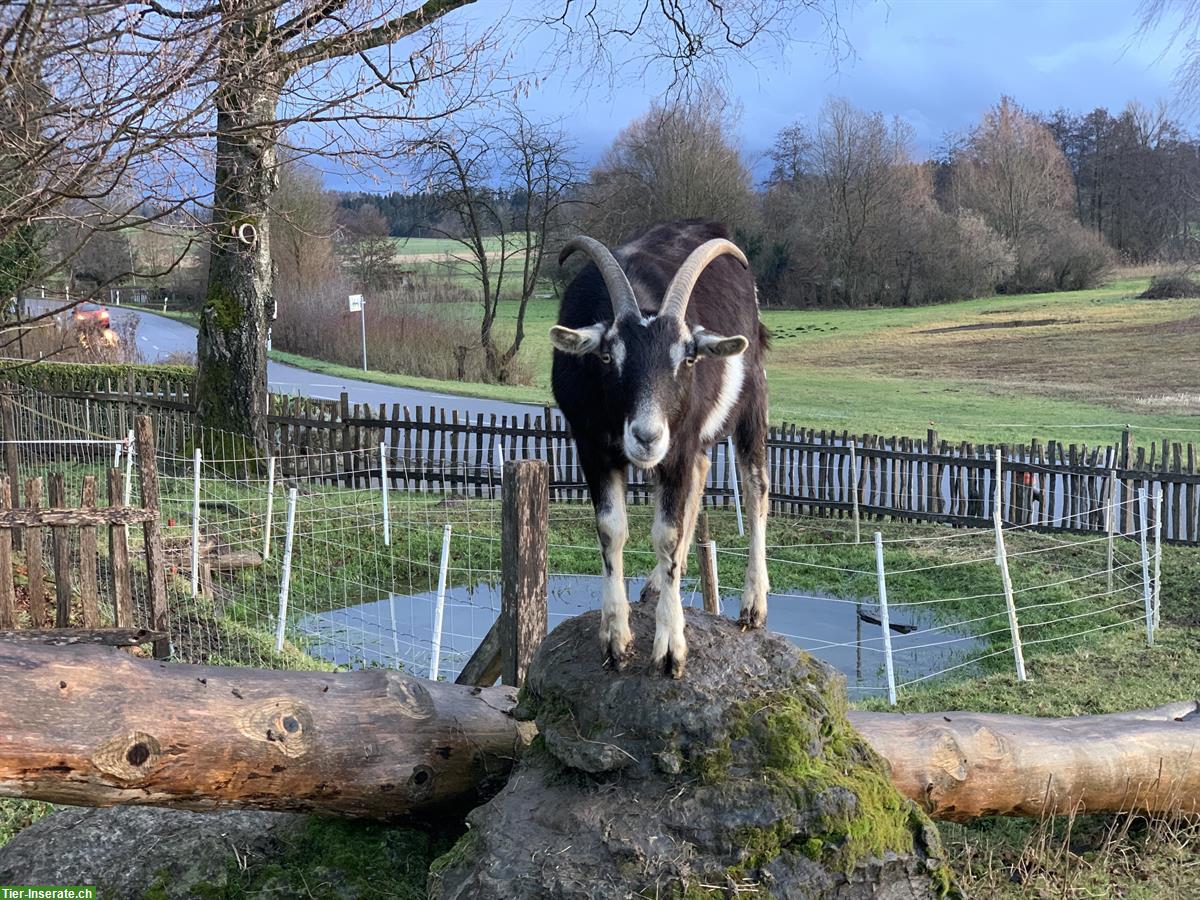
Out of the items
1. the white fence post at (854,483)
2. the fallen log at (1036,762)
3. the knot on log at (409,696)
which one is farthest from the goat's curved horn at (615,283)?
the white fence post at (854,483)

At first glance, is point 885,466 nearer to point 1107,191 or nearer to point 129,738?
point 129,738

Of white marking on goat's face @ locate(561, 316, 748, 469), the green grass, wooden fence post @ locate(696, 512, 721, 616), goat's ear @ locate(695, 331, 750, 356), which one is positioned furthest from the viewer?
the green grass

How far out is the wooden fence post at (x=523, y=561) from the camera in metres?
5.01

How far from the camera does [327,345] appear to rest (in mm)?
37656

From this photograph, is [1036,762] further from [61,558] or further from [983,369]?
[983,369]

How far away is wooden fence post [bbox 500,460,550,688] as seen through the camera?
5.01 metres

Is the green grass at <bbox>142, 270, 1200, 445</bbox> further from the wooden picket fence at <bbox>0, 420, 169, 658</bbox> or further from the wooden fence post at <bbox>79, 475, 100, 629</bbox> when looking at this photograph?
the wooden fence post at <bbox>79, 475, 100, 629</bbox>

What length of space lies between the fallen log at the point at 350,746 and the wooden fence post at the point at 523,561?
1.19 feet

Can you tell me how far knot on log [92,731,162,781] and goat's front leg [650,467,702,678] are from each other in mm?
1918

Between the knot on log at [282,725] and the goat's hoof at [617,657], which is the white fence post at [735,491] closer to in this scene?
the goat's hoof at [617,657]

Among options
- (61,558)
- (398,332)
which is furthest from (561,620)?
(398,332)

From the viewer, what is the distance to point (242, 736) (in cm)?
390

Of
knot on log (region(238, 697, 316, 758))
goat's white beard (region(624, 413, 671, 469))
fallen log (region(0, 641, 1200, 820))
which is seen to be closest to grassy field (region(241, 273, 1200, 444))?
fallen log (region(0, 641, 1200, 820))

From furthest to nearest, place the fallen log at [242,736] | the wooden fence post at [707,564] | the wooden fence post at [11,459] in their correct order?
1. the wooden fence post at [11,459]
2. the wooden fence post at [707,564]
3. the fallen log at [242,736]
